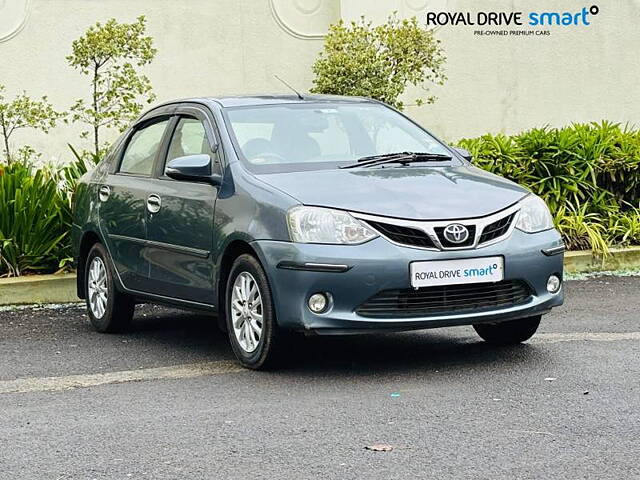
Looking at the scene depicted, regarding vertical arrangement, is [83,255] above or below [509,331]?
above

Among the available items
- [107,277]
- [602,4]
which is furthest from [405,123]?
A: [602,4]

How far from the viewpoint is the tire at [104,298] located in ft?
29.6

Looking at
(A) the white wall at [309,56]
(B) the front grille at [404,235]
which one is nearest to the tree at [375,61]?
(A) the white wall at [309,56]

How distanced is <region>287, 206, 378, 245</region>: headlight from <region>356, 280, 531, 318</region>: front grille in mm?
335

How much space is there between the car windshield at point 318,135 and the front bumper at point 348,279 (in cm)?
87

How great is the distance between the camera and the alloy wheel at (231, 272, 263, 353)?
23.9 ft

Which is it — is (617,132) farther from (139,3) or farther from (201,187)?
(139,3)

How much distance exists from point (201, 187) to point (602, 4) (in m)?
13.7

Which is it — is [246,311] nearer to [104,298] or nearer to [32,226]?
[104,298]

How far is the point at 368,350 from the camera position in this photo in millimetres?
8109

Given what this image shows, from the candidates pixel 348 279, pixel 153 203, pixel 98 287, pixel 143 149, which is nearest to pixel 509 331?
pixel 348 279

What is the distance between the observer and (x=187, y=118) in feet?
28.2

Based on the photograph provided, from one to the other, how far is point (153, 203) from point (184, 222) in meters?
0.47

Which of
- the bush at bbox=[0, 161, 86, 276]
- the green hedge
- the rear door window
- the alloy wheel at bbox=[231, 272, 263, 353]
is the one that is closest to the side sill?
the alloy wheel at bbox=[231, 272, 263, 353]
